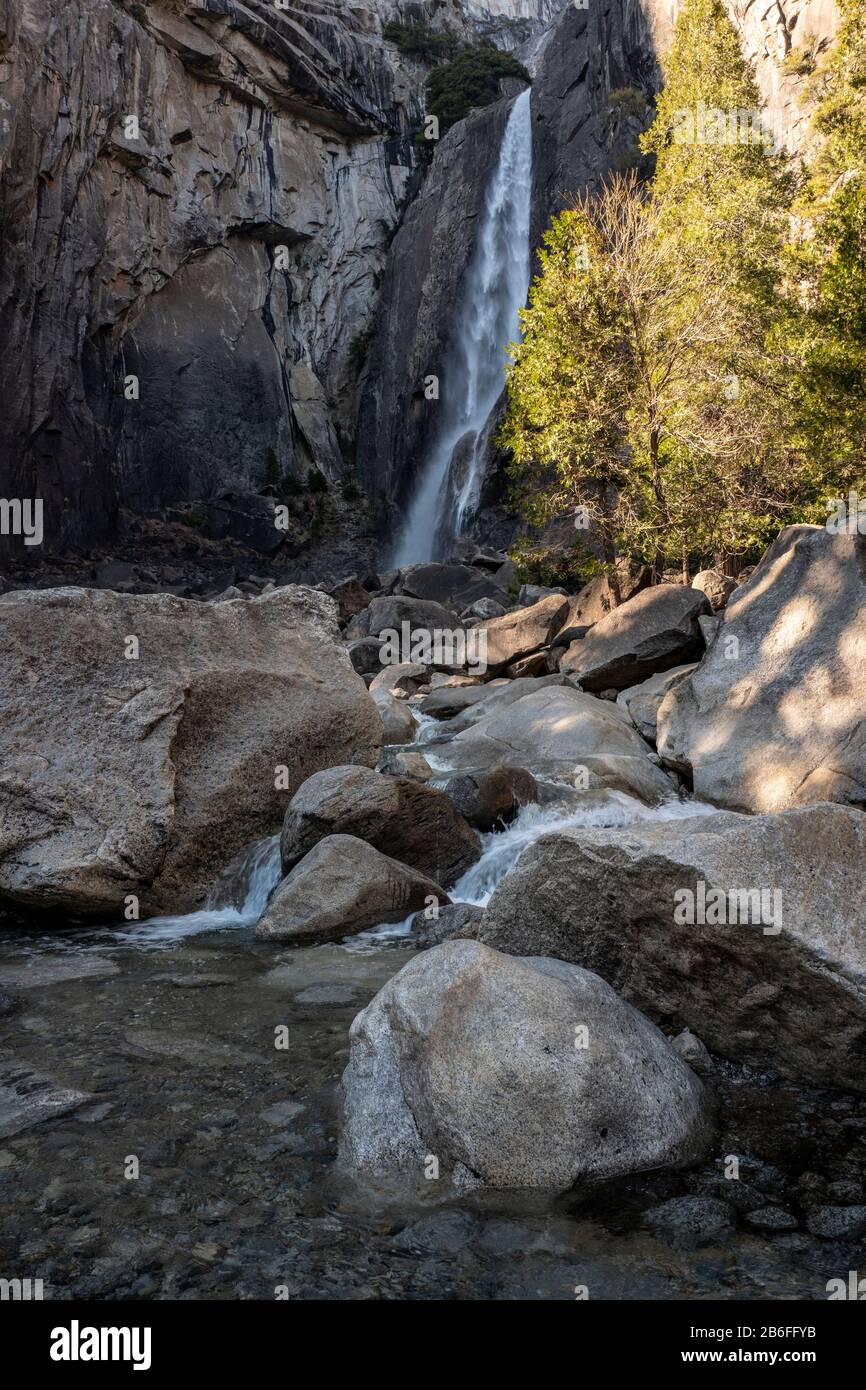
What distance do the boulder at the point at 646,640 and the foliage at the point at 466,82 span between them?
1766 inches

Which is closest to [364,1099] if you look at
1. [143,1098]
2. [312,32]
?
[143,1098]

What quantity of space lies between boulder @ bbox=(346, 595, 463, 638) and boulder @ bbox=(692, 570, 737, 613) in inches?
331

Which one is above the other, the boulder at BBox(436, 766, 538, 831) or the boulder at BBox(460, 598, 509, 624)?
the boulder at BBox(460, 598, 509, 624)

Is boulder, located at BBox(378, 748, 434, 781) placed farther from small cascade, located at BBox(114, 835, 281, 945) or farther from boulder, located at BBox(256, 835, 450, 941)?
boulder, located at BBox(256, 835, 450, 941)

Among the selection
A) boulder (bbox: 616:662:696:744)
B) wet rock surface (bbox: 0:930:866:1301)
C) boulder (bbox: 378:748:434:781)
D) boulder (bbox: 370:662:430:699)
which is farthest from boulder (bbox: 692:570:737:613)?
wet rock surface (bbox: 0:930:866:1301)

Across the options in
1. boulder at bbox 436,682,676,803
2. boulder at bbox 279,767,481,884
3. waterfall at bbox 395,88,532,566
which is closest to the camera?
boulder at bbox 279,767,481,884

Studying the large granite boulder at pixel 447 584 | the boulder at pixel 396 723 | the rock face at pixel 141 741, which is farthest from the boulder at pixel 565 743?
the large granite boulder at pixel 447 584

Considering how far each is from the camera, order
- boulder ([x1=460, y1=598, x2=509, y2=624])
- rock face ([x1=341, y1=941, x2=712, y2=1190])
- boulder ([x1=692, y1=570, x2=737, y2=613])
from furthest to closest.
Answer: boulder ([x1=460, y1=598, x2=509, y2=624]), boulder ([x1=692, y1=570, x2=737, y2=613]), rock face ([x1=341, y1=941, x2=712, y2=1190])

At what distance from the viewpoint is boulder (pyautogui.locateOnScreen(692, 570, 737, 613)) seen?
1528 cm

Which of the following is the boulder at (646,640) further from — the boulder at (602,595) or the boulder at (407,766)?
the boulder at (407,766)

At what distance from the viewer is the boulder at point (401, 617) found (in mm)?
23953

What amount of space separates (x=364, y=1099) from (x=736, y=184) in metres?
23.3

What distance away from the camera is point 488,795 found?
948cm

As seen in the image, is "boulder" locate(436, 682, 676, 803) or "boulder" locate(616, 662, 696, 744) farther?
"boulder" locate(616, 662, 696, 744)
